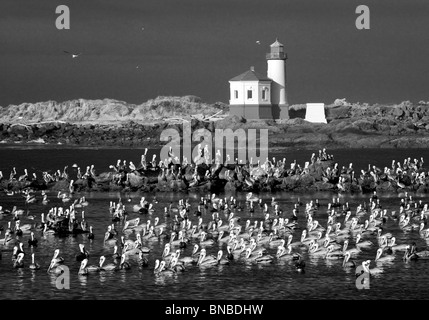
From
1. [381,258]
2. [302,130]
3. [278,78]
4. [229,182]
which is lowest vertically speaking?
[381,258]

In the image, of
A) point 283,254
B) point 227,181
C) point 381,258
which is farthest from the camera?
point 227,181

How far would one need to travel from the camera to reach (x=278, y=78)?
358 feet

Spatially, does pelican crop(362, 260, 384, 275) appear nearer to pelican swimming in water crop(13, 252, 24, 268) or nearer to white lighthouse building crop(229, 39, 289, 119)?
pelican swimming in water crop(13, 252, 24, 268)

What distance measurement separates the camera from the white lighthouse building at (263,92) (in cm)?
10512

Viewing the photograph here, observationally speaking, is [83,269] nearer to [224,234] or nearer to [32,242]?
[32,242]

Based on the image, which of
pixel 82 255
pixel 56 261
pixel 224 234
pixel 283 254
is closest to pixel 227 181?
pixel 224 234

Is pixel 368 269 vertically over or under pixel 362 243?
under

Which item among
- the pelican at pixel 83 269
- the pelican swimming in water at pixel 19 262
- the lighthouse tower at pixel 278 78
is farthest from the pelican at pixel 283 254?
the lighthouse tower at pixel 278 78

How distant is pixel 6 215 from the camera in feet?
146

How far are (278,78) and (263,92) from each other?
13.5ft

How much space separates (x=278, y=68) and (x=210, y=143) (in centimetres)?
1138

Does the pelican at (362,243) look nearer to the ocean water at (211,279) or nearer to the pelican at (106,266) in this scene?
the ocean water at (211,279)

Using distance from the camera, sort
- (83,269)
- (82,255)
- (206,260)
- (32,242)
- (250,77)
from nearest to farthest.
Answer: (83,269), (206,260), (82,255), (32,242), (250,77)
